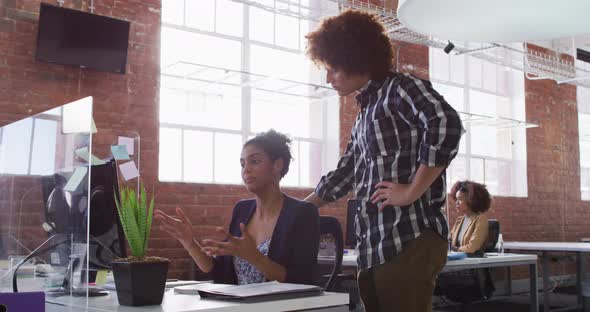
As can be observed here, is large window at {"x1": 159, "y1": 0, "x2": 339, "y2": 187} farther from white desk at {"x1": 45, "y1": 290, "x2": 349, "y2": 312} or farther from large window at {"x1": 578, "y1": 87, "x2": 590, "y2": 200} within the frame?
large window at {"x1": 578, "y1": 87, "x2": 590, "y2": 200}

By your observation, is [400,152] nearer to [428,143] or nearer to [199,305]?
[428,143]

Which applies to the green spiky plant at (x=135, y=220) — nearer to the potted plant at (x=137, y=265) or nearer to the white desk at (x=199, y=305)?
the potted plant at (x=137, y=265)

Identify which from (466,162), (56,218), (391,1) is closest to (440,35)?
(56,218)

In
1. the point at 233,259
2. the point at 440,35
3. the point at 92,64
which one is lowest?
the point at 233,259

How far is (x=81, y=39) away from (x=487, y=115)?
4988 millimetres

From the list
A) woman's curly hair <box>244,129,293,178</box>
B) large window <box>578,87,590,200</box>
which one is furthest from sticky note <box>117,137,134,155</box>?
large window <box>578,87,590,200</box>

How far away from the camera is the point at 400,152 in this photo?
166 cm

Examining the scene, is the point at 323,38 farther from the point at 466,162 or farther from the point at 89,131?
the point at 466,162

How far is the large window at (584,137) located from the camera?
9.30 metres

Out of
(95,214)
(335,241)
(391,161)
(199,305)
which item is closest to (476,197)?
Answer: (335,241)

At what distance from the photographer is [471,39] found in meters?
1.71

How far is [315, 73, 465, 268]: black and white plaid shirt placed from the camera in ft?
5.16

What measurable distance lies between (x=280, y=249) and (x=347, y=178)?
348 millimetres

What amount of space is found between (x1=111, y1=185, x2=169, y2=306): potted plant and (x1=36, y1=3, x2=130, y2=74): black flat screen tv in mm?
3266
